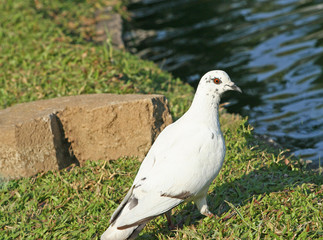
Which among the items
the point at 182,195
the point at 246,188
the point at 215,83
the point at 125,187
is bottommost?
the point at 246,188

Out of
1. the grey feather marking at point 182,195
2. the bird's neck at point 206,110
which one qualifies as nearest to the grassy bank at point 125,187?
the grey feather marking at point 182,195

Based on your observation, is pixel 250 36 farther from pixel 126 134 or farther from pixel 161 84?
pixel 126 134

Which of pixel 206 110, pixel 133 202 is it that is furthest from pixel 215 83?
pixel 133 202

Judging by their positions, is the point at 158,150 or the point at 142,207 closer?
the point at 142,207

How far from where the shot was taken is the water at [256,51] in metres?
6.62

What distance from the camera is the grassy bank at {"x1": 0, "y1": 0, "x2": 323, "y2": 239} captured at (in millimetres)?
3738

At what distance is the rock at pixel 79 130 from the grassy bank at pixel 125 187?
14 cm

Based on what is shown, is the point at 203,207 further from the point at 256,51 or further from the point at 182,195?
the point at 256,51

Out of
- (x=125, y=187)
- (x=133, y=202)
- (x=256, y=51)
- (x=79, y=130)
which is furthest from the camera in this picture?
(x=256, y=51)

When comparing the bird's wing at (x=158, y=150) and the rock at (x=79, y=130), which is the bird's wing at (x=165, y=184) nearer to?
the bird's wing at (x=158, y=150)

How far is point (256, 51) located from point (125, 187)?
517 cm

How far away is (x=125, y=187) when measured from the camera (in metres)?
4.50

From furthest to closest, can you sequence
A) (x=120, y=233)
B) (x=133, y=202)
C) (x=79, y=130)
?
(x=79, y=130) → (x=133, y=202) → (x=120, y=233)

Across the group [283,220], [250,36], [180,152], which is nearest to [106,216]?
[180,152]
